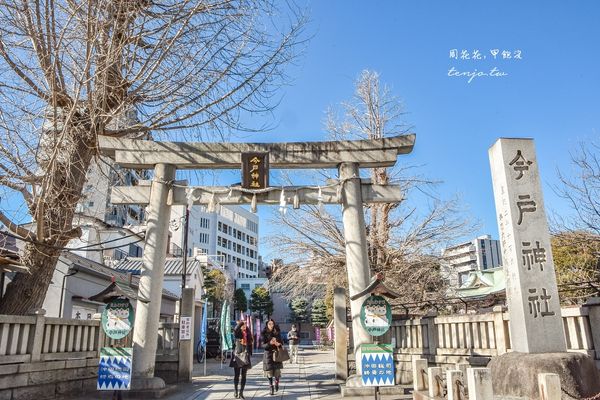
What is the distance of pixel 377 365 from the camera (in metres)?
9.11

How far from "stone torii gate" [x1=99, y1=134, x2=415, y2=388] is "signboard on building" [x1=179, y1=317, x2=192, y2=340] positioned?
331 centimetres

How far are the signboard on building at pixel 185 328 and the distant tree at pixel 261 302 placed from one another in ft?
184

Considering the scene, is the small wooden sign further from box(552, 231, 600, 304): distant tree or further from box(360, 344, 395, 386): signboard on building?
box(552, 231, 600, 304): distant tree

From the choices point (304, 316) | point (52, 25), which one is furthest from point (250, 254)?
point (52, 25)

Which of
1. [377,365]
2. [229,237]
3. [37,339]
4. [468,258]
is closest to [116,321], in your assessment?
[37,339]

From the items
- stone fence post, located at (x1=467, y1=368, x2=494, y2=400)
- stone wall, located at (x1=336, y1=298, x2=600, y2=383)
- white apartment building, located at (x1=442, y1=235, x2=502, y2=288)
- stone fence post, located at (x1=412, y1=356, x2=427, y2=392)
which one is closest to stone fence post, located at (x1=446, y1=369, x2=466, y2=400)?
stone fence post, located at (x1=467, y1=368, x2=494, y2=400)

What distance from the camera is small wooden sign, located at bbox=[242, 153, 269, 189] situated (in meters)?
11.6

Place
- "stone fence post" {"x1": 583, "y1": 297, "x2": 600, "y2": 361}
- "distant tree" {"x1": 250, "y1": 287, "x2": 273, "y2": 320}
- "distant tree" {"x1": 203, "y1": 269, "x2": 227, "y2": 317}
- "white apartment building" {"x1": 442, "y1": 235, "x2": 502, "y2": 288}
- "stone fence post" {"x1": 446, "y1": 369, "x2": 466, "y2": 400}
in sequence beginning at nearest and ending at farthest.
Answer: "stone fence post" {"x1": 446, "y1": 369, "x2": 466, "y2": 400} → "stone fence post" {"x1": 583, "y1": 297, "x2": 600, "y2": 361} → "white apartment building" {"x1": 442, "y1": 235, "x2": 502, "y2": 288} → "distant tree" {"x1": 203, "y1": 269, "x2": 227, "y2": 317} → "distant tree" {"x1": 250, "y1": 287, "x2": 273, "y2": 320}

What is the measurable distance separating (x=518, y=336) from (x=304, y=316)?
63312mm

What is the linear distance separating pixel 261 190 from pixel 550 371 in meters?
7.38

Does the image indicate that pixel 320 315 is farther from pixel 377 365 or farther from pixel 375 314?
pixel 377 365

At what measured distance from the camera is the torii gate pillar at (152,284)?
10.6 meters

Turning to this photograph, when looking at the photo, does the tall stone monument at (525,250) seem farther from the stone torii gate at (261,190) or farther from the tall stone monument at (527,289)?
the stone torii gate at (261,190)

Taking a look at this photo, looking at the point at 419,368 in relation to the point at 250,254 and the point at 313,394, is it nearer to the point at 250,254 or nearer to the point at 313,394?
the point at 313,394
